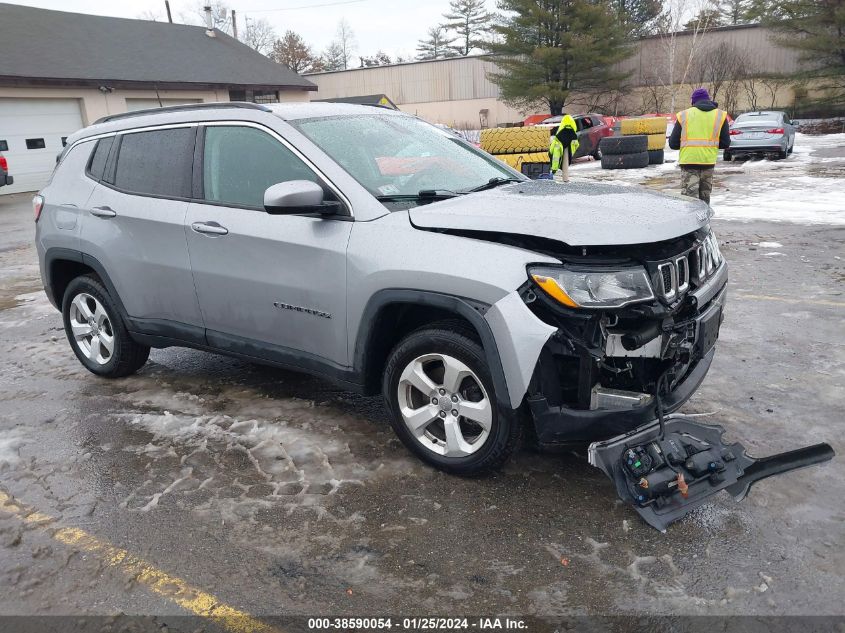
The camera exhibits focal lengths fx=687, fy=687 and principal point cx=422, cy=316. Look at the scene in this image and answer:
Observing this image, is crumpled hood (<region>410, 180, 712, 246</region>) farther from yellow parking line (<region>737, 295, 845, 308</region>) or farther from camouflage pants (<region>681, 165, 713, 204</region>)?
camouflage pants (<region>681, 165, 713, 204</region>)

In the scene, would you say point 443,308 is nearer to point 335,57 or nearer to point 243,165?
point 243,165

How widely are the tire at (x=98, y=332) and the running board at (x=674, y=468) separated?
3462 millimetres

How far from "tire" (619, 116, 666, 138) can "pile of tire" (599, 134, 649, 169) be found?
1.56 metres

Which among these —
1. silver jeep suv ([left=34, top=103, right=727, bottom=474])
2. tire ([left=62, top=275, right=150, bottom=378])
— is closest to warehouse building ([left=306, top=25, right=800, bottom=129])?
tire ([left=62, top=275, right=150, bottom=378])

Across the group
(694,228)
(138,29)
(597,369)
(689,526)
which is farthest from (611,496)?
(138,29)

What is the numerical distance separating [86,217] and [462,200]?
112 inches

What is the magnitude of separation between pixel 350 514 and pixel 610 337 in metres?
1.46

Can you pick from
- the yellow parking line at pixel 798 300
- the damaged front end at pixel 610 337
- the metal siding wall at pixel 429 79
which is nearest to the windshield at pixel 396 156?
the damaged front end at pixel 610 337

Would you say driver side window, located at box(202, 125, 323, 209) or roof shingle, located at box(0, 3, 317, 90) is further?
roof shingle, located at box(0, 3, 317, 90)

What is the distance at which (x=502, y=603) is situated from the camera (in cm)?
264

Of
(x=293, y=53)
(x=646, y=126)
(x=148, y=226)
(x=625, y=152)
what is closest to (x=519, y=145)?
(x=625, y=152)

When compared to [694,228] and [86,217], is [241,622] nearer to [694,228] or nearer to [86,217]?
[694,228]

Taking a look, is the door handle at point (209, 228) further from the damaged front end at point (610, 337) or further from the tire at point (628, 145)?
the tire at point (628, 145)

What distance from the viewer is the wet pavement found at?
2.70 m
